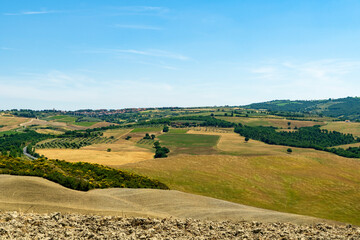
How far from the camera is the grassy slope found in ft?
199

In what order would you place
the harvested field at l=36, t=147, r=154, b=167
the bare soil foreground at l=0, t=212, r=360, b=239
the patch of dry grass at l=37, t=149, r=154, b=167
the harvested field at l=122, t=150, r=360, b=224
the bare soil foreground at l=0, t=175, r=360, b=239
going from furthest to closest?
the patch of dry grass at l=37, t=149, r=154, b=167, the harvested field at l=36, t=147, r=154, b=167, the harvested field at l=122, t=150, r=360, b=224, the bare soil foreground at l=0, t=175, r=360, b=239, the bare soil foreground at l=0, t=212, r=360, b=239

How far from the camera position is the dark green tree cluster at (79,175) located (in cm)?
4116

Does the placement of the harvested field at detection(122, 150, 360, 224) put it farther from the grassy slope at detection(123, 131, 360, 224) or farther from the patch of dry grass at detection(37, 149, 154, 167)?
the patch of dry grass at detection(37, 149, 154, 167)

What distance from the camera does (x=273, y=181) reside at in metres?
81.6

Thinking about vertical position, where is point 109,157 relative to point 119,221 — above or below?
below

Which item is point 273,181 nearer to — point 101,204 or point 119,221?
point 101,204

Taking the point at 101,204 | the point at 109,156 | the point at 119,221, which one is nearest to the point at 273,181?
the point at 101,204

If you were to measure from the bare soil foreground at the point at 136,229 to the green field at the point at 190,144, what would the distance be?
379 ft

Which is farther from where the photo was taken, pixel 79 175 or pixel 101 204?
pixel 79 175

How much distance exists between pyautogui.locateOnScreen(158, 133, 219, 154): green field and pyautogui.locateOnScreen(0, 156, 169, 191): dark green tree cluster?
289 ft

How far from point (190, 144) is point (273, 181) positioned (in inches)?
3663

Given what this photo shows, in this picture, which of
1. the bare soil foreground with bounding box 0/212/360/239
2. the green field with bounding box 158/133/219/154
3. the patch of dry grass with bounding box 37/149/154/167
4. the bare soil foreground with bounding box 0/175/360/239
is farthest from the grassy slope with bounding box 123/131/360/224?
the green field with bounding box 158/133/219/154

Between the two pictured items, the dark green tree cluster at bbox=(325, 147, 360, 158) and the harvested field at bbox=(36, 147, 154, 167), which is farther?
the dark green tree cluster at bbox=(325, 147, 360, 158)

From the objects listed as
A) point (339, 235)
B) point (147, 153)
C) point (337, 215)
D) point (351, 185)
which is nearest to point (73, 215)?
point (339, 235)
